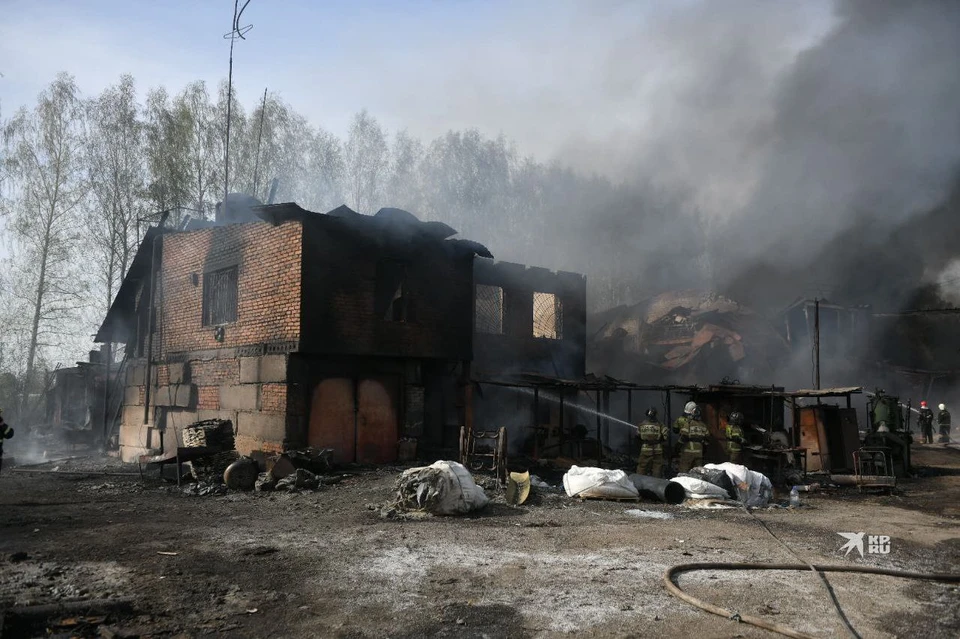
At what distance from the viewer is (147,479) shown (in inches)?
524

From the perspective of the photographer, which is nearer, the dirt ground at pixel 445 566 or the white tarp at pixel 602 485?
the dirt ground at pixel 445 566

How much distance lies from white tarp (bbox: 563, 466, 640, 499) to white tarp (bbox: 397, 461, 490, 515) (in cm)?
190

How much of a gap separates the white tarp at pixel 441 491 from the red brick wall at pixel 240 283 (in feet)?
15.5

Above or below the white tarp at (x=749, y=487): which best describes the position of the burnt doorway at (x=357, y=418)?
above

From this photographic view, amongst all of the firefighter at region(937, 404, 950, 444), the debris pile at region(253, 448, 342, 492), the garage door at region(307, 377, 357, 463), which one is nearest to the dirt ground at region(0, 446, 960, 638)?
the debris pile at region(253, 448, 342, 492)

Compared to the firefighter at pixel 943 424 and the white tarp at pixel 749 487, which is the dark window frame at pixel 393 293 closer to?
the white tarp at pixel 749 487

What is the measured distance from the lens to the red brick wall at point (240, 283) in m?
13.6

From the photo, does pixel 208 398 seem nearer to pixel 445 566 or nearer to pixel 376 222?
pixel 376 222

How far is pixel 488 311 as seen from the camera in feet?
67.0

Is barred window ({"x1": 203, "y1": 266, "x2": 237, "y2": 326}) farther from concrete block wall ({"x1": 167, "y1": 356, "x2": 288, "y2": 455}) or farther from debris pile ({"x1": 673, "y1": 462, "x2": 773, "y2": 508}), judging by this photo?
debris pile ({"x1": 673, "y1": 462, "x2": 773, "y2": 508})

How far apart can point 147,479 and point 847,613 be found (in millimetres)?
12443

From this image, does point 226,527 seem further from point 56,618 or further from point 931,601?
point 931,601

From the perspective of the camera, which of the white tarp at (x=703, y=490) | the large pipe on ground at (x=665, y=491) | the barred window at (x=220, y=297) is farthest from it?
the barred window at (x=220, y=297)

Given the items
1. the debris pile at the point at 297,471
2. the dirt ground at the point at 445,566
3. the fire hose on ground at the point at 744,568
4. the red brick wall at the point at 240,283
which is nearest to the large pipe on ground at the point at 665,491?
the dirt ground at the point at 445,566
